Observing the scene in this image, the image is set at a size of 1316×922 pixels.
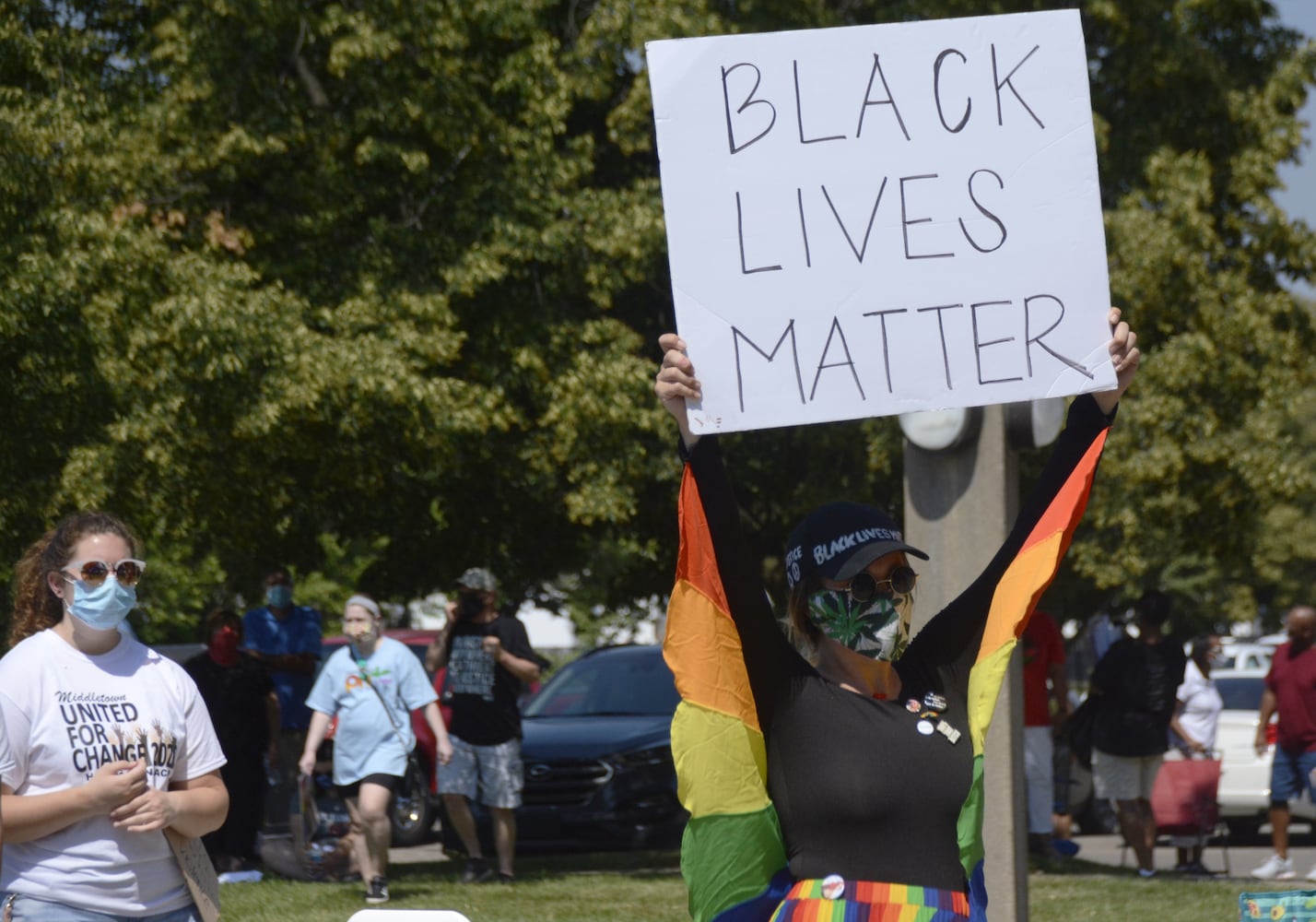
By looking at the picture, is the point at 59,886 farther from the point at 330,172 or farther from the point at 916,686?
the point at 330,172

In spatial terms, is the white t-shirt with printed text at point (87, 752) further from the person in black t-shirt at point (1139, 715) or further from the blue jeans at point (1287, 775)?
the blue jeans at point (1287, 775)

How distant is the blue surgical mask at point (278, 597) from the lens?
13.2 meters

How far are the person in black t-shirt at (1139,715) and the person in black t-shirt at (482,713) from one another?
4.02 metres

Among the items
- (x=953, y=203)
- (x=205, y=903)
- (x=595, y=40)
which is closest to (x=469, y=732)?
(x=595, y=40)

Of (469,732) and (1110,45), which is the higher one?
(1110,45)

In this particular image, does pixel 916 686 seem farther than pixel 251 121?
No

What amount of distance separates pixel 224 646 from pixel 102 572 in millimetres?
8612

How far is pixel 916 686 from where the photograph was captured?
3473mm

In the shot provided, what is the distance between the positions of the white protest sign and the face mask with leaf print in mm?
397

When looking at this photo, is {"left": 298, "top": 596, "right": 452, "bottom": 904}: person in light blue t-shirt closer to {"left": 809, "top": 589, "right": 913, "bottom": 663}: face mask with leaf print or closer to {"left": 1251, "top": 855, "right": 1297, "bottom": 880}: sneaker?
{"left": 1251, "top": 855, "right": 1297, "bottom": 880}: sneaker

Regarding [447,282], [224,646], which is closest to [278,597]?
[224,646]

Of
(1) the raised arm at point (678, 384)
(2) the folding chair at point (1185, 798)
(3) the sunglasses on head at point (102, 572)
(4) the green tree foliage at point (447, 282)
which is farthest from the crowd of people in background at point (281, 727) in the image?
(4) the green tree foliage at point (447, 282)

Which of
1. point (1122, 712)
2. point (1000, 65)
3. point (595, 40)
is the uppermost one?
point (595, 40)

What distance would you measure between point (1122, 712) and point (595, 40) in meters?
6.83
